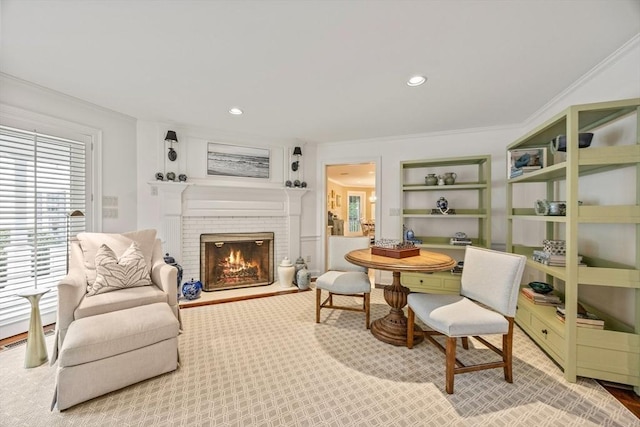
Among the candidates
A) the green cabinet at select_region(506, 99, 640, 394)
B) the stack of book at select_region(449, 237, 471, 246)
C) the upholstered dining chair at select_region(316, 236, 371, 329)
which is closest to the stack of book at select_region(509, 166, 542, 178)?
the green cabinet at select_region(506, 99, 640, 394)

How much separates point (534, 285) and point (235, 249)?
3.77m

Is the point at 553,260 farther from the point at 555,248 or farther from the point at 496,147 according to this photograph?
the point at 496,147

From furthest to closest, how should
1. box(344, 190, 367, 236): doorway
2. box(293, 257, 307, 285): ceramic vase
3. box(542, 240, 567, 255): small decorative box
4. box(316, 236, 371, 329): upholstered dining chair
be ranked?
box(344, 190, 367, 236): doorway, box(293, 257, 307, 285): ceramic vase, box(316, 236, 371, 329): upholstered dining chair, box(542, 240, 567, 255): small decorative box

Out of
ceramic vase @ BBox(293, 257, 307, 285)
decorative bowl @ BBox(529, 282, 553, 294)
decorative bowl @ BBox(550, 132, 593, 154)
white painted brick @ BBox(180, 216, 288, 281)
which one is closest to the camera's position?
decorative bowl @ BBox(550, 132, 593, 154)

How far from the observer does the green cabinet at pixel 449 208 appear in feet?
11.2

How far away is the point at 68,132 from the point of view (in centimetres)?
278

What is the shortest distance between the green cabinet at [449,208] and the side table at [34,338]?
368cm

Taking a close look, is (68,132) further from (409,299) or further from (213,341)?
(409,299)

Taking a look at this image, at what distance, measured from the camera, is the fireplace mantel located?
3494mm

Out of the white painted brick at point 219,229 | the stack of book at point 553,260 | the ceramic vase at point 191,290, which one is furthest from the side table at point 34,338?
the stack of book at point 553,260

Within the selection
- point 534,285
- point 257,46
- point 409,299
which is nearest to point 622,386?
point 534,285

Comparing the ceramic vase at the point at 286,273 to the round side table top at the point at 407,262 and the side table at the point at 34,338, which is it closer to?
the round side table top at the point at 407,262

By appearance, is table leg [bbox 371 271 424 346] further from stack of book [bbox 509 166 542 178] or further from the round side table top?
stack of book [bbox 509 166 542 178]

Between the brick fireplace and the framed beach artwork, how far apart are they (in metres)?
0.25
